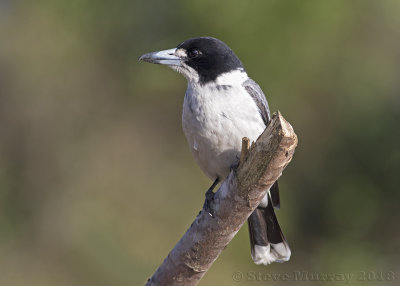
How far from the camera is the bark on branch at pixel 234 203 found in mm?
2391

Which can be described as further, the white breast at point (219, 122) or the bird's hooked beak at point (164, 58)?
the bird's hooked beak at point (164, 58)

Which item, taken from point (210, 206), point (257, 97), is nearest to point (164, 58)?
point (257, 97)

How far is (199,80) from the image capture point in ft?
10.6

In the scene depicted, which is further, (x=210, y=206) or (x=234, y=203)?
(x=210, y=206)

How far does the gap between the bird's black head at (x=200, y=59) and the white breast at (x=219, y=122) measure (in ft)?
0.43

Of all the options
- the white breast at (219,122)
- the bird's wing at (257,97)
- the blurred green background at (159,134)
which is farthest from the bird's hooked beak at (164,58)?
the blurred green background at (159,134)

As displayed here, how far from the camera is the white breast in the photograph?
117 inches

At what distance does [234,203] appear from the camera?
2.62 metres

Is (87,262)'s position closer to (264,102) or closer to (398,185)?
(264,102)

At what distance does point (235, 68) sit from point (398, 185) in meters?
3.65

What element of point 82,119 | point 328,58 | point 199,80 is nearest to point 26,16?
point 82,119

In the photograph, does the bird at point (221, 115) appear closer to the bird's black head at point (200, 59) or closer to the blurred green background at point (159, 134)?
the bird's black head at point (200, 59)

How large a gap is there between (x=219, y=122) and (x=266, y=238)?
826 millimetres

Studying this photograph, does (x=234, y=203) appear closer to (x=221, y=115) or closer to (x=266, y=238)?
(x=221, y=115)
